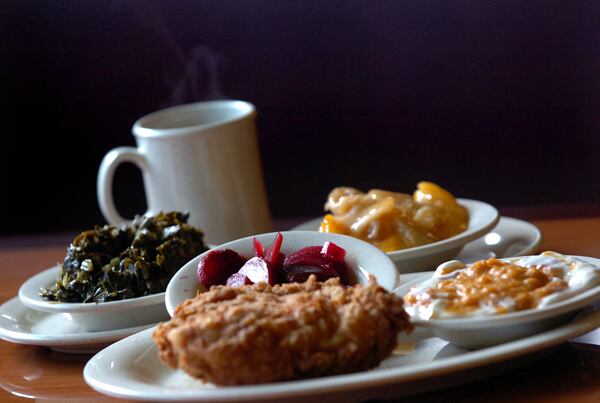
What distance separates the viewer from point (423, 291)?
1303mm

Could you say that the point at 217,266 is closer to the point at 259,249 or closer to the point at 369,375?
the point at 259,249

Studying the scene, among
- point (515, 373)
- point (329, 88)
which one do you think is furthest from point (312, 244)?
point (329, 88)

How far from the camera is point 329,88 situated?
3.74m

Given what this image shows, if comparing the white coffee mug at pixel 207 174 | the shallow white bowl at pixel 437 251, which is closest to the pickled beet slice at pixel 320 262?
the shallow white bowl at pixel 437 251

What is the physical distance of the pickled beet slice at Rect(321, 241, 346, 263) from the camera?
1.55m

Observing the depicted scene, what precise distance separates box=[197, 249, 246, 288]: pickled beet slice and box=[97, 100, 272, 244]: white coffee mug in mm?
726

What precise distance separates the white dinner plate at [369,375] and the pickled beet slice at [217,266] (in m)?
0.18

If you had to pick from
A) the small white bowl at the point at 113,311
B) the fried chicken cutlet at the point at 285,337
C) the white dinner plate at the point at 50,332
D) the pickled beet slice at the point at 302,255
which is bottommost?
the white dinner plate at the point at 50,332

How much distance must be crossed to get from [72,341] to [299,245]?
417 mm

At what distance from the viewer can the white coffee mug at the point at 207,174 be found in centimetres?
231

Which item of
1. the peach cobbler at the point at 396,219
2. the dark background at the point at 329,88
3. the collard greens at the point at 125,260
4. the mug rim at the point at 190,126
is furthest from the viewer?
the dark background at the point at 329,88

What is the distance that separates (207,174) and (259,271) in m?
0.83

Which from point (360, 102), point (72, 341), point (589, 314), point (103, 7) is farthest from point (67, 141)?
point (589, 314)

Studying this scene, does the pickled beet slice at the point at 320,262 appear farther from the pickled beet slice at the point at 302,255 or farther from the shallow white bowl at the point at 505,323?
the shallow white bowl at the point at 505,323
